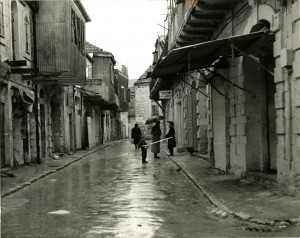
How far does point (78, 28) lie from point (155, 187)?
49.0ft

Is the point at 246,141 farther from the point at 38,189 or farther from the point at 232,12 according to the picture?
the point at 38,189

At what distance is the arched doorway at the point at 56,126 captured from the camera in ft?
86.8

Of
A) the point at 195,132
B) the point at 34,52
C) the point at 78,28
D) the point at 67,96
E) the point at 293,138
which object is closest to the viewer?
the point at 293,138

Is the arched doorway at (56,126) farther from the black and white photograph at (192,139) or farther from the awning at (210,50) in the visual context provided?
the awning at (210,50)

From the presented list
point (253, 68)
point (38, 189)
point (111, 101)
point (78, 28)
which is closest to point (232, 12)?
point (253, 68)

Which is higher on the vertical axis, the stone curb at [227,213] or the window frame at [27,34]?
the window frame at [27,34]

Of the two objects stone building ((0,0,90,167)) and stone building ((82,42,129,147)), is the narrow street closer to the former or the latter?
stone building ((0,0,90,167))

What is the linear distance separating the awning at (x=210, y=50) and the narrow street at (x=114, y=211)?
291 cm

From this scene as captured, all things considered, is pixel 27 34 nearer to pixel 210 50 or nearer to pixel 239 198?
pixel 210 50

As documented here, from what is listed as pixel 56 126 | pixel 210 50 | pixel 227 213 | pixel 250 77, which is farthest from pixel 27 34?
pixel 227 213

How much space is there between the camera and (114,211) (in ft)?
26.9

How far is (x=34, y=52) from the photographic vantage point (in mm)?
20875

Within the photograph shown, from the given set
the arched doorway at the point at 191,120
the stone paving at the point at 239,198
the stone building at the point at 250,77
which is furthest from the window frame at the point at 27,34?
the arched doorway at the point at 191,120

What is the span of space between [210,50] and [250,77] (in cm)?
167
